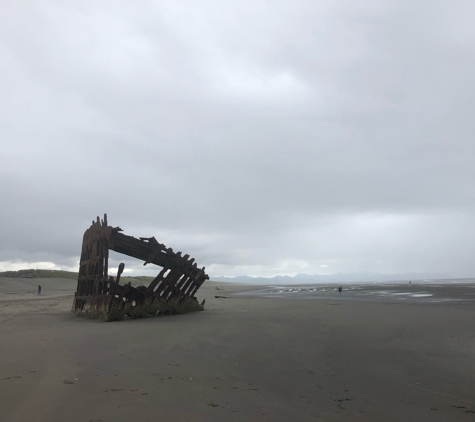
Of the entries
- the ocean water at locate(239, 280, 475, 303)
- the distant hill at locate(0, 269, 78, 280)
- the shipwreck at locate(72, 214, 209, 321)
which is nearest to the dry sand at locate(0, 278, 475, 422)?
the shipwreck at locate(72, 214, 209, 321)

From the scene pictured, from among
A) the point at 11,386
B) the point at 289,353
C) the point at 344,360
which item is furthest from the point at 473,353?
the point at 11,386

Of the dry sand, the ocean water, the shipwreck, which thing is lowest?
the ocean water

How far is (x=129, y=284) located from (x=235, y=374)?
7.83 meters

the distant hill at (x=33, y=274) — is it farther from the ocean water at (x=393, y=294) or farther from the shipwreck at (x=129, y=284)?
the shipwreck at (x=129, y=284)

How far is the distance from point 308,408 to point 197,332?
5.26 metres

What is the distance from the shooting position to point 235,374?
224 inches

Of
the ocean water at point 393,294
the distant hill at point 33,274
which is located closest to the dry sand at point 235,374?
the ocean water at point 393,294

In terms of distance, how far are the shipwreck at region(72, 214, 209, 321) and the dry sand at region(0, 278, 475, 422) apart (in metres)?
2.41

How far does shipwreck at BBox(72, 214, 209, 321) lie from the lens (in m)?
12.4

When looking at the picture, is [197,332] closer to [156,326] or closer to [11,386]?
[156,326]

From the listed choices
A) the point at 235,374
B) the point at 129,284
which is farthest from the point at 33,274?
the point at 235,374

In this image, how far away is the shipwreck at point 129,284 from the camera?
12.4 m

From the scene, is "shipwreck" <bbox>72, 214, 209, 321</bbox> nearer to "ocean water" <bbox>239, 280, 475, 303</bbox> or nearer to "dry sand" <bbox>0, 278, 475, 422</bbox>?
"dry sand" <bbox>0, 278, 475, 422</bbox>

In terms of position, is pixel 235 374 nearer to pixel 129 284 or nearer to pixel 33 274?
pixel 129 284
